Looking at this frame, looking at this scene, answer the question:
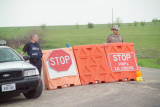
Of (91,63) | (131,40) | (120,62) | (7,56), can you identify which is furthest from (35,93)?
(131,40)

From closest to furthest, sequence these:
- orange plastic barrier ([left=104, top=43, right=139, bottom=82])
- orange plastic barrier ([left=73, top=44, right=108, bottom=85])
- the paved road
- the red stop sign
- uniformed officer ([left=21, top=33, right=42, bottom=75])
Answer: the paved road < uniformed officer ([left=21, top=33, right=42, bottom=75]) < the red stop sign < orange plastic barrier ([left=73, top=44, right=108, bottom=85]) < orange plastic barrier ([left=104, top=43, right=139, bottom=82])

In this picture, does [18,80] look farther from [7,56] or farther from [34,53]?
[34,53]

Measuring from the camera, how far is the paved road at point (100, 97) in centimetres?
834

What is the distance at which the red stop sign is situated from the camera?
11352 millimetres

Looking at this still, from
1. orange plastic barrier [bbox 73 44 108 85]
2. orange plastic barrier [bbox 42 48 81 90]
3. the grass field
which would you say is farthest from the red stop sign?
the grass field

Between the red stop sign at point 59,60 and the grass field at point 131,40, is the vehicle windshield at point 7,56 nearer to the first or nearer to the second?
the red stop sign at point 59,60

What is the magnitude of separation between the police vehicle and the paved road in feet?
0.97

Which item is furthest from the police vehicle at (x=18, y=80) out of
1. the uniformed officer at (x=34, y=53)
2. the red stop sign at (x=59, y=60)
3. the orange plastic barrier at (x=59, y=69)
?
the red stop sign at (x=59, y=60)

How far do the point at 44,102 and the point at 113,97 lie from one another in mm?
1843

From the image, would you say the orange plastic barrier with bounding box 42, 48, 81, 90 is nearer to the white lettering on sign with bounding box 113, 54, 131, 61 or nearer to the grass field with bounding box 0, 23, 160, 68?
the white lettering on sign with bounding box 113, 54, 131, 61

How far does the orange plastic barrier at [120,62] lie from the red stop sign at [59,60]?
60.6 inches

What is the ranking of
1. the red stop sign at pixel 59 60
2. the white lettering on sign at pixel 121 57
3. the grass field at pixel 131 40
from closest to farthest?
the red stop sign at pixel 59 60, the white lettering on sign at pixel 121 57, the grass field at pixel 131 40

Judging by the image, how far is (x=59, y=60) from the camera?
11.5 metres

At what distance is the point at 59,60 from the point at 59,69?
0.31 metres
